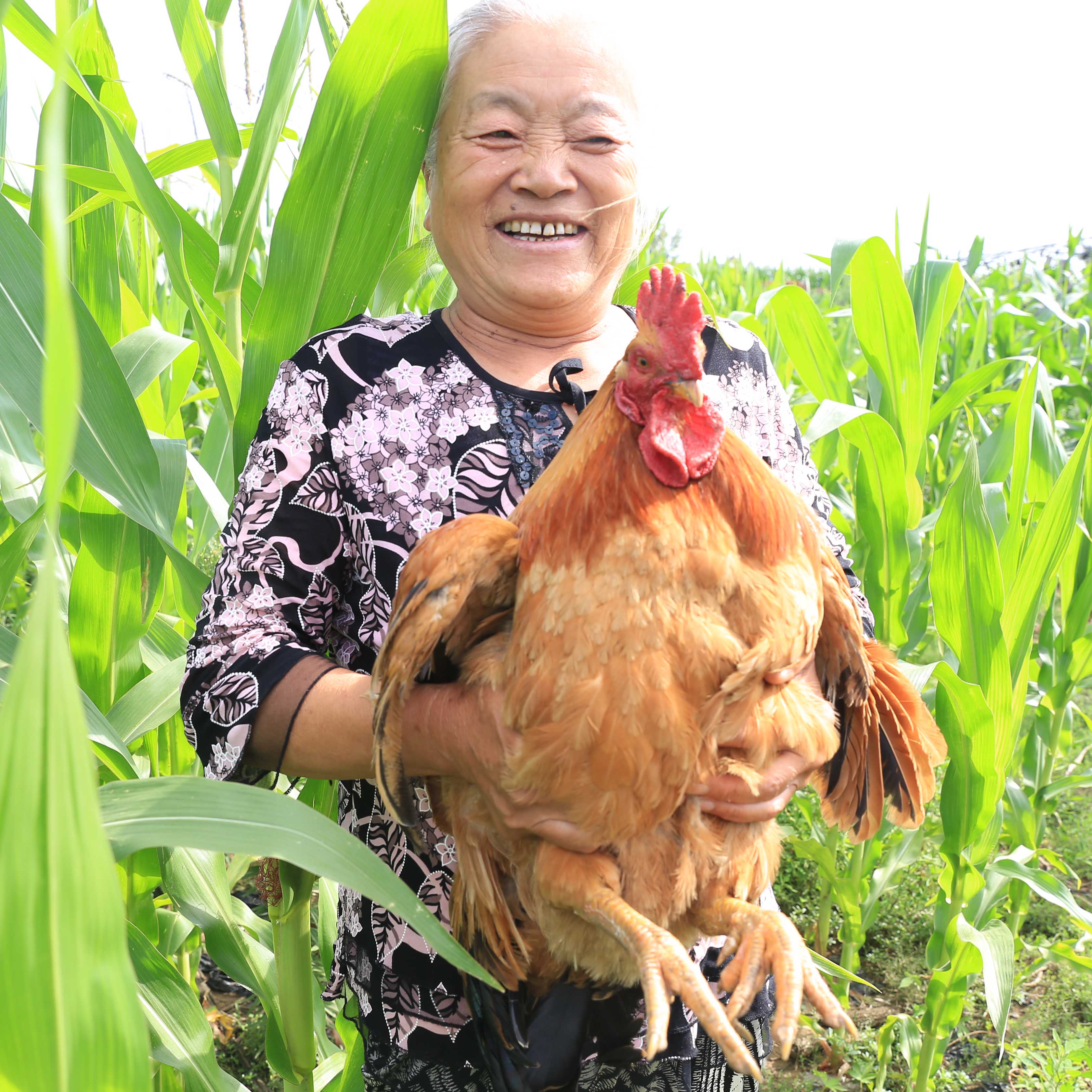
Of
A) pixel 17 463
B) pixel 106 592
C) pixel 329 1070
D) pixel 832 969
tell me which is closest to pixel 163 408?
pixel 17 463

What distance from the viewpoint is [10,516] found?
1.91 meters

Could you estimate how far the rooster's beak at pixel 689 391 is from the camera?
132cm

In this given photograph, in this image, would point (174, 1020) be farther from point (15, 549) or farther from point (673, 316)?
point (673, 316)

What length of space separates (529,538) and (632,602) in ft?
0.66

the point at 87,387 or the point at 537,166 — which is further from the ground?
the point at 537,166

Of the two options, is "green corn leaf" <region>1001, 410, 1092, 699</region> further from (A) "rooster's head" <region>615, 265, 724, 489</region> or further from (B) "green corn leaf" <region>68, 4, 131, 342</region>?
(B) "green corn leaf" <region>68, 4, 131, 342</region>

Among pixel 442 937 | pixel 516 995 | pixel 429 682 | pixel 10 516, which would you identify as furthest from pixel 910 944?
pixel 10 516

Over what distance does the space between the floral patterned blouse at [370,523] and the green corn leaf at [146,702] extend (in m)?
0.33

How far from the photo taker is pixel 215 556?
2.41 meters

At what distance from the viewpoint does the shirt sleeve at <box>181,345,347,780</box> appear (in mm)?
1469

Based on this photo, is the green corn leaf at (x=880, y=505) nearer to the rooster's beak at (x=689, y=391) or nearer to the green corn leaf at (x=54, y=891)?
the rooster's beak at (x=689, y=391)

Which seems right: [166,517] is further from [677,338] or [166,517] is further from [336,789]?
[677,338]

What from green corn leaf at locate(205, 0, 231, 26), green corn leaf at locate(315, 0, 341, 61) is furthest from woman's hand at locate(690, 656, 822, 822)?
green corn leaf at locate(315, 0, 341, 61)

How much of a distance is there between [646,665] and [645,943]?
1.29 feet
